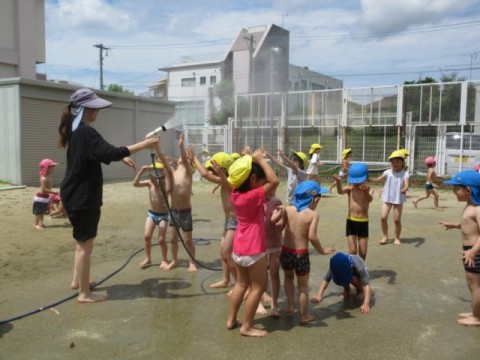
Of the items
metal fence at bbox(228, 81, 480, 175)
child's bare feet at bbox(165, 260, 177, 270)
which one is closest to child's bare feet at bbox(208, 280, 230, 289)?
child's bare feet at bbox(165, 260, 177, 270)

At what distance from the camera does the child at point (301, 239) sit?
4098mm

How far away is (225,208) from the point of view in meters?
4.94

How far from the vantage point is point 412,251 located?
691 centimetres

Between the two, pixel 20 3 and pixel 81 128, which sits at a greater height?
pixel 20 3

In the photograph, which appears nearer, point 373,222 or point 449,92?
point 373,222

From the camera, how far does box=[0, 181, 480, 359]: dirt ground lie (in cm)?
359

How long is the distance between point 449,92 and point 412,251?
40.6 ft

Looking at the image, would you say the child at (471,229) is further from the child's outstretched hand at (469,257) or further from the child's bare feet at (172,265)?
the child's bare feet at (172,265)

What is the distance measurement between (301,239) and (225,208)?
110cm

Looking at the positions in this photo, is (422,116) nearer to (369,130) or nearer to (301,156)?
(369,130)

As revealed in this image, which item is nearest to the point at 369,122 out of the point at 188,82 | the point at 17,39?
the point at 17,39

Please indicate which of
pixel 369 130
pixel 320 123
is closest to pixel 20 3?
pixel 320 123

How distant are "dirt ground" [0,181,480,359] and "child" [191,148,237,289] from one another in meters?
0.34

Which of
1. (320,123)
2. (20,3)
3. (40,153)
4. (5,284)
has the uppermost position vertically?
(20,3)
